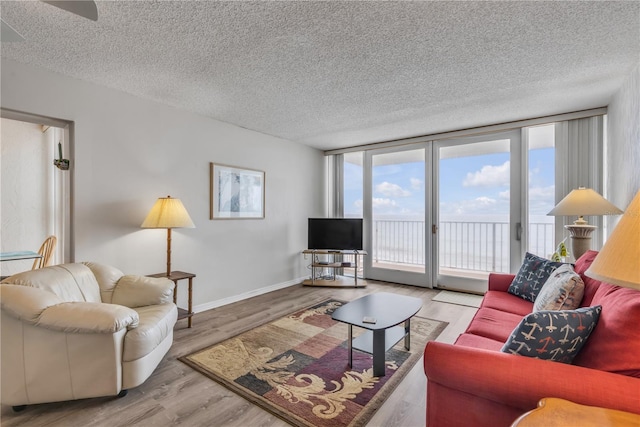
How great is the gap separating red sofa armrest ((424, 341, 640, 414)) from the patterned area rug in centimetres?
78

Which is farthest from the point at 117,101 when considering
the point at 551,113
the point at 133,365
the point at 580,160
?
the point at 580,160

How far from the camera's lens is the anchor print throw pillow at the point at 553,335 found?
124 cm

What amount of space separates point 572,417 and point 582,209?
8.34 ft

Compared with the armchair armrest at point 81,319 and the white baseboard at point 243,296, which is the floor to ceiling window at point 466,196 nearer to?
the white baseboard at point 243,296

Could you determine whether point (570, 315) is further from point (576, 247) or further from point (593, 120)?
point (593, 120)

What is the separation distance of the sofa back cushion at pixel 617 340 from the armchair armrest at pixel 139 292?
277cm

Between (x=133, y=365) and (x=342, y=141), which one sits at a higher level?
(x=342, y=141)

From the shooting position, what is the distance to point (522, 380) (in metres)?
1.15

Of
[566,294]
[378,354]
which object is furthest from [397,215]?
[566,294]

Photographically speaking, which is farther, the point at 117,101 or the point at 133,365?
the point at 117,101

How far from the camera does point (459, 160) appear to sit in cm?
442

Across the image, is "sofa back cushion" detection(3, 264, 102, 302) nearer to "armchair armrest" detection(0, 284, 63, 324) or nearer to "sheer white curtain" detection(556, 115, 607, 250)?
"armchair armrest" detection(0, 284, 63, 324)

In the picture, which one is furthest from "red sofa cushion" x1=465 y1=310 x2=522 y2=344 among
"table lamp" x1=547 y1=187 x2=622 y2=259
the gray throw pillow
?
"table lamp" x1=547 y1=187 x2=622 y2=259

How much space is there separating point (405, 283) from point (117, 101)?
15.0 ft
